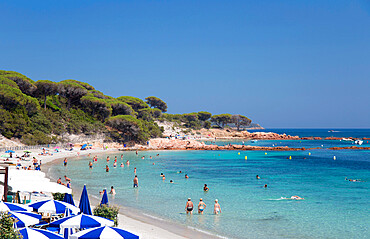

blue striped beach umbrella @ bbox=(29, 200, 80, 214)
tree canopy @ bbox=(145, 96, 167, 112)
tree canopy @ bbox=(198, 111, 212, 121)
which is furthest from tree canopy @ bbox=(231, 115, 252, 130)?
blue striped beach umbrella @ bbox=(29, 200, 80, 214)

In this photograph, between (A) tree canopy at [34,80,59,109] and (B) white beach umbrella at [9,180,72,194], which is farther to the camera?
(A) tree canopy at [34,80,59,109]

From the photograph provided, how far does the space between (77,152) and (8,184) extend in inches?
1635

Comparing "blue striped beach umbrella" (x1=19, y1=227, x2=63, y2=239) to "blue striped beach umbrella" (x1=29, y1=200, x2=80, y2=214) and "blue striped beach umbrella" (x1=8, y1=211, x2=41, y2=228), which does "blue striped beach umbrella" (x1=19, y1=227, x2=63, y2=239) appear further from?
"blue striped beach umbrella" (x1=29, y1=200, x2=80, y2=214)

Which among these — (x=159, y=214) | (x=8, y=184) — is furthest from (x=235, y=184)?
(x=8, y=184)

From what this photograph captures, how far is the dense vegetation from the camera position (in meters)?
53.6

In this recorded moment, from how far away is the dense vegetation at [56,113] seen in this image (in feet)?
176

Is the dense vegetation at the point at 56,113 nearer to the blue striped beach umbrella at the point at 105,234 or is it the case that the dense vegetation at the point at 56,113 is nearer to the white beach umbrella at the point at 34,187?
the white beach umbrella at the point at 34,187

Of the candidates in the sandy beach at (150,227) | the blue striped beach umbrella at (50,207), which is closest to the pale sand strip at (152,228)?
the sandy beach at (150,227)

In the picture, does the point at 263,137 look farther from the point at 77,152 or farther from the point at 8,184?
the point at 8,184

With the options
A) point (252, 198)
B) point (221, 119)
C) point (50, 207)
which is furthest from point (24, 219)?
point (221, 119)

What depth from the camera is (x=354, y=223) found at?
56.3 ft

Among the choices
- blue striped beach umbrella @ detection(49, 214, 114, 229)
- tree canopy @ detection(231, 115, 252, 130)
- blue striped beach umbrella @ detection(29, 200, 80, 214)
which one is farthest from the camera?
tree canopy @ detection(231, 115, 252, 130)

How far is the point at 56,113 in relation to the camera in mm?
68812

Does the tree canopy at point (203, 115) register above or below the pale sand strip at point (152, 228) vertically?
above
